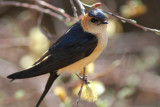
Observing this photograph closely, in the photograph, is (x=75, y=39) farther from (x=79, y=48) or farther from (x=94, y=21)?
(x=94, y=21)

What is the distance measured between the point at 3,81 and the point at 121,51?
190cm

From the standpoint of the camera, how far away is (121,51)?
193 inches

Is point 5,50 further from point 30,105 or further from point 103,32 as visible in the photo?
point 103,32

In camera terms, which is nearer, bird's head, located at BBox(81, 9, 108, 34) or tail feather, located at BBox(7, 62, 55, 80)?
tail feather, located at BBox(7, 62, 55, 80)

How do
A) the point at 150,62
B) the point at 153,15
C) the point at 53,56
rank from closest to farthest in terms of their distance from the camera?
the point at 53,56, the point at 150,62, the point at 153,15

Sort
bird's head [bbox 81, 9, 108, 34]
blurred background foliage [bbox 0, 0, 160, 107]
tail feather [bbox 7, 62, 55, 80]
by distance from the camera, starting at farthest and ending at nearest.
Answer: blurred background foliage [bbox 0, 0, 160, 107], bird's head [bbox 81, 9, 108, 34], tail feather [bbox 7, 62, 55, 80]

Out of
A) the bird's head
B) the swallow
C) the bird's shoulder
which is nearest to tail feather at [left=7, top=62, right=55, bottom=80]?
the swallow

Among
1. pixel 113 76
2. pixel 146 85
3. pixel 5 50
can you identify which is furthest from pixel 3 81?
pixel 146 85

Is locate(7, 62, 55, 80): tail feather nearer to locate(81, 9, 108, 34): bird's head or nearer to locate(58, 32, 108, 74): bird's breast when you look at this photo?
locate(58, 32, 108, 74): bird's breast

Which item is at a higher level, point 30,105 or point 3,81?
point 3,81

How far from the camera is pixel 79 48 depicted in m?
2.65

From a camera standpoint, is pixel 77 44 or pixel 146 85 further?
pixel 146 85

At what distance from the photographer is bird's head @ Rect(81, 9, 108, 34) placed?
2.54m

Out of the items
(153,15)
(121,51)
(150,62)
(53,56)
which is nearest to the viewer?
(53,56)
